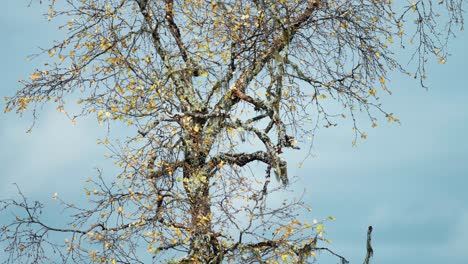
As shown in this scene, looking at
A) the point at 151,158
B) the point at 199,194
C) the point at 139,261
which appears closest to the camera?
the point at 139,261

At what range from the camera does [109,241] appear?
542 inches

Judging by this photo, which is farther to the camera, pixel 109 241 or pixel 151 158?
pixel 151 158

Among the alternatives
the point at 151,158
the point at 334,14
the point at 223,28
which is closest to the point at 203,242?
the point at 151,158

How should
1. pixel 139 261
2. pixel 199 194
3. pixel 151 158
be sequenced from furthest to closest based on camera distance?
pixel 151 158 < pixel 199 194 < pixel 139 261

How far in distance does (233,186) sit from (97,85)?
14.0ft

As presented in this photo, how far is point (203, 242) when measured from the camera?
13.8 metres

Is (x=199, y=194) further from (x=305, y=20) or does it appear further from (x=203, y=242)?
(x=305, y=20)

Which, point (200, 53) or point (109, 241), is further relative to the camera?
point (200, 53)

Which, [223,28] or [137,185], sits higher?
[223,28]

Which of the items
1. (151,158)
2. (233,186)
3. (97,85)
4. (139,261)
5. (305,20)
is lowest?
(139,261)

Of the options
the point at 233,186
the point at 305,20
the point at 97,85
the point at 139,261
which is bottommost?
the point at 139,261

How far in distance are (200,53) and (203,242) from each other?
4356 mm

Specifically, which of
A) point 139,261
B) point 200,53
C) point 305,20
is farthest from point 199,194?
point 305,20

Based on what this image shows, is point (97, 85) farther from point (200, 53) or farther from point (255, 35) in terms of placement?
point (255, 35)
